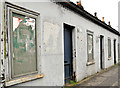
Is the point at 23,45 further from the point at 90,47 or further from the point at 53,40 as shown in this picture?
the point at 90,47

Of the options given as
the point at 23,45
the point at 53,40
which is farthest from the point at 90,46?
the point at 23,45

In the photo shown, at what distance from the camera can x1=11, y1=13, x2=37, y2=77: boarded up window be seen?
9.81 ft

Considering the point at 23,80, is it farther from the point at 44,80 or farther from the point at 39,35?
the point at 39,35

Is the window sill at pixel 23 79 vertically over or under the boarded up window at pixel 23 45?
under

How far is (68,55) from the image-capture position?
18.3 ft

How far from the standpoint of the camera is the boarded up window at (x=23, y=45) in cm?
299

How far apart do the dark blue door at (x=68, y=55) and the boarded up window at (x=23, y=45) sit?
6.63ft

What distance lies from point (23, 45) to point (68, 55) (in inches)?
110

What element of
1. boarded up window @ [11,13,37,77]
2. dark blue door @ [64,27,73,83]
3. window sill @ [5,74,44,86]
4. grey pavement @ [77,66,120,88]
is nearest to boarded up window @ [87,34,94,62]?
grey pavement @ [77,66,120,88]

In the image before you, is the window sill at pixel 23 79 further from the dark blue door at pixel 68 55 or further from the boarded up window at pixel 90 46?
the boarded up window at pixel 90 46

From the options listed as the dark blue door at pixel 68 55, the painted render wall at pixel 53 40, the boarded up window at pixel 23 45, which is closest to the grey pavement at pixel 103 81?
the painted render wall at pixel 53 40

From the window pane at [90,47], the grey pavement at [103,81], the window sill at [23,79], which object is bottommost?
the grey pavement at [103,81]

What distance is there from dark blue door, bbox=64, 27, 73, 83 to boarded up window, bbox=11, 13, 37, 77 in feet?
6.63

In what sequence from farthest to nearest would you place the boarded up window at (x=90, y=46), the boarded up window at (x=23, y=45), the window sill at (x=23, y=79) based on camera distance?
the boarded up window at (x=90, y=46) < the boarded up window at (x=23, y=45) < the window sill at (x=23, y=79)
